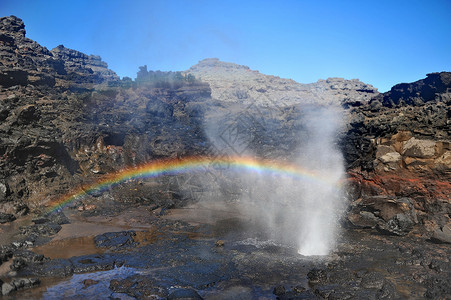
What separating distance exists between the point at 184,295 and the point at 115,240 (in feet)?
16.1

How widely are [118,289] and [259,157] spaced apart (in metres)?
16.3

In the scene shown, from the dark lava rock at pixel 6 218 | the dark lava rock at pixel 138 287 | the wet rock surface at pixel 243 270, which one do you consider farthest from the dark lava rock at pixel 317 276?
the dark lava rock at pixel 6 218

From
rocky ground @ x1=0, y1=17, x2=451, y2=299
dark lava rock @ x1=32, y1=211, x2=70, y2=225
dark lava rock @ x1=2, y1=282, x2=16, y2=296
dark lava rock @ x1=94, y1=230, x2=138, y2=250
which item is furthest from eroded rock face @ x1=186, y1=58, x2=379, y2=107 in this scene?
Answer: dark lava rock @ x1=2, y1=282, x2=16, y2=296

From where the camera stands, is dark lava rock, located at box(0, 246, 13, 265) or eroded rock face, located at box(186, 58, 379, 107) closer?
dark lava rock, located at box(0, 246, 13, 265)

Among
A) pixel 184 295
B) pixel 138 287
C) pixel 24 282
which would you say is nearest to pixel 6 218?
pixel 24 282

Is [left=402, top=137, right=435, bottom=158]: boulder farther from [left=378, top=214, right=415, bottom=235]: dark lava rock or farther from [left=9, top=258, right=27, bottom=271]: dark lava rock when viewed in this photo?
[left=9, top=258, right=27, bottom=271]: dark lava rock

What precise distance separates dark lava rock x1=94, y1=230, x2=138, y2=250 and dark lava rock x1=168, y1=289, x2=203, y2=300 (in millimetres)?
3934

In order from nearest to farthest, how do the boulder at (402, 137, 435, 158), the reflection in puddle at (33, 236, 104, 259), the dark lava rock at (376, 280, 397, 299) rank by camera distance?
the dark lava rock at (376, 280, 397, 299)
the reflection in puddle at (33, 236, 104, 259)
the boulder at (402, 137, 435, 158)

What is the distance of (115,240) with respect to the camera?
32.4 feet

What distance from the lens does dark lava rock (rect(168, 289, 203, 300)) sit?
19.4ft

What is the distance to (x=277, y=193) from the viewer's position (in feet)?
57.9

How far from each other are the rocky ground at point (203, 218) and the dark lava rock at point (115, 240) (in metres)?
0.07

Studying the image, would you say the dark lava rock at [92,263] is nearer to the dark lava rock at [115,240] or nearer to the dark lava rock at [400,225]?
the dark lava rock at [115,240]

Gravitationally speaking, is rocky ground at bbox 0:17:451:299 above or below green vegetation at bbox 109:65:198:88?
below
